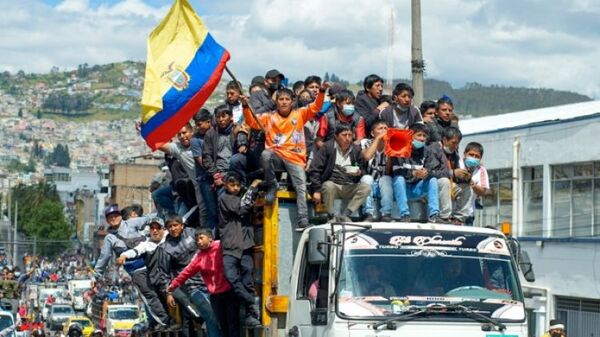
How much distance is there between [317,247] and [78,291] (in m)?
72.3

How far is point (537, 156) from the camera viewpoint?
35844 millimetres

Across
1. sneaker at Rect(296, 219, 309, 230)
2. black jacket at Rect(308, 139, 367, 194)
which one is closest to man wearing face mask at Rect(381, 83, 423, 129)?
black jacket at Rect(308, 139, 367, 194)

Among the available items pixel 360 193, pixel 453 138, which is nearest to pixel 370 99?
pixel 453 138

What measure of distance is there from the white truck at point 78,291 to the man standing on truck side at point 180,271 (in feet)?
207

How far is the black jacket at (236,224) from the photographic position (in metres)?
13.3

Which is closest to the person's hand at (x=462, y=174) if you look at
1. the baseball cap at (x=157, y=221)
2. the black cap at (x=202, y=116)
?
the black cap at (x=202, y=116)

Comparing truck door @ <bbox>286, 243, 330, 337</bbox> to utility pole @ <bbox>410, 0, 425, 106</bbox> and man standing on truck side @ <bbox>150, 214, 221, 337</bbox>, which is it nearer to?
man standing on truck side @ <bbox>150, 214, 221, 337</bbox>

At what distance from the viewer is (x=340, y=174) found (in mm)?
13359

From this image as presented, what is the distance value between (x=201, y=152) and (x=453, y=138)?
9.49 ft

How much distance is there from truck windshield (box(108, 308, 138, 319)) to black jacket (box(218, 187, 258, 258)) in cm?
3765

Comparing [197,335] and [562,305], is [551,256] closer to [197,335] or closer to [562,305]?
[562,305]

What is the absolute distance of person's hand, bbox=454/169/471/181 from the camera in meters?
14.0

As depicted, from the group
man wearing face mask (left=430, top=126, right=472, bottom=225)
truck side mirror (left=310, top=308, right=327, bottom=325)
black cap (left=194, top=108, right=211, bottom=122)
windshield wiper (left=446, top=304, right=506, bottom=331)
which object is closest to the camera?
windshield wiper (left=446, top=304, right=506, bottom=331)

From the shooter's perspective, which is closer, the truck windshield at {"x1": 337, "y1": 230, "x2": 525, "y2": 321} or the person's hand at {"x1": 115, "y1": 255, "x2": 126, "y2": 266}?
the truck windshield at {"x1": 337, "y1": 230, "x2": 525, "y2": 321}
